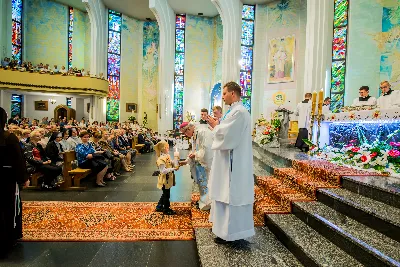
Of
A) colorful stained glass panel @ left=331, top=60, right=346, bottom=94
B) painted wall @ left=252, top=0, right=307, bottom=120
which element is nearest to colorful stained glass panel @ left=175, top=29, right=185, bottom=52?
painted wall @ left=252, top=0, right=307, bottom=120

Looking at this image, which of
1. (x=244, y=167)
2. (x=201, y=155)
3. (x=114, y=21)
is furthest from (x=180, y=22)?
(x=244, y=167)

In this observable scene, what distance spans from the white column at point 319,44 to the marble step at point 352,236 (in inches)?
341

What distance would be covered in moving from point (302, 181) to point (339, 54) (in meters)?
10.4

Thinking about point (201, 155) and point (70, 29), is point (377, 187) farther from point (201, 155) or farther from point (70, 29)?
point (70, 29)

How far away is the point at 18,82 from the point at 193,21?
38.5ft

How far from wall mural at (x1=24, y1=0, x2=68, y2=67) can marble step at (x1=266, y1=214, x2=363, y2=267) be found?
20698mm

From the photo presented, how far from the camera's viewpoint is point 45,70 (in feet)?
51.7

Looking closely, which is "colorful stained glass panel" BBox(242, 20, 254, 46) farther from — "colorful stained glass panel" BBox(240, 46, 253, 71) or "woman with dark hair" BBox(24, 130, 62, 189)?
"woman with dark hair" BBox(24, 130, 62, 189)

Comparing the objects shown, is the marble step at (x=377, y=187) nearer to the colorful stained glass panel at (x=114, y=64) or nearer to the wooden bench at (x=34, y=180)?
the wooden bench at (x=34, y=180)

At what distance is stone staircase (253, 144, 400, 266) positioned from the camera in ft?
7.82

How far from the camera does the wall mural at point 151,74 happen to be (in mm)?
21641

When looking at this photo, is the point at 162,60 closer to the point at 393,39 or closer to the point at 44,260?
the point at 393,39

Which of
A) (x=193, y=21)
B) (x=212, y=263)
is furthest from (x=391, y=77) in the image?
(x=193, y=21)

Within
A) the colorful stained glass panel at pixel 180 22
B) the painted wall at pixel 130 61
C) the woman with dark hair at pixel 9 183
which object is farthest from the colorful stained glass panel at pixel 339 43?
the painted wall at pixel 130 61
